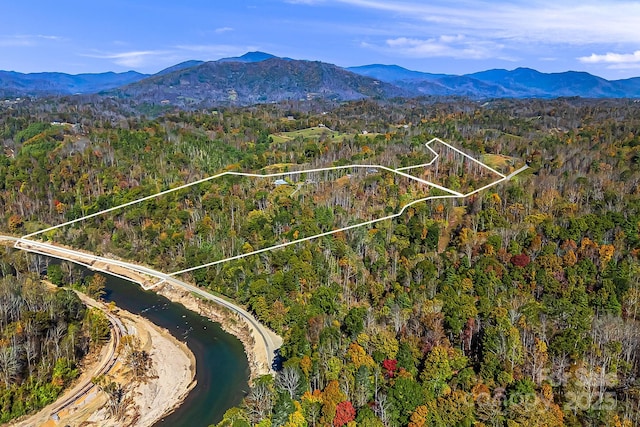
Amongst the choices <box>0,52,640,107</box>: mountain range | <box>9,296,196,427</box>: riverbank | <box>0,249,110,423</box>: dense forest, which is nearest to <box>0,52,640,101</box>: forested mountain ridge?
<box>0,52,640,107</box>: mountain range

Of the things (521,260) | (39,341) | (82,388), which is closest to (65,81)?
(39,341)

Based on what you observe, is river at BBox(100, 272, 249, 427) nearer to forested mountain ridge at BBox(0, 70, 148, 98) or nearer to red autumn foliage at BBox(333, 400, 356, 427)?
red autumn foliage at BBox(333, 400, 356, 427)

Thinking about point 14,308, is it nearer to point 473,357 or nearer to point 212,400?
point 212,400

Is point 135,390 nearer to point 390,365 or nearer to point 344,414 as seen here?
point 344,414

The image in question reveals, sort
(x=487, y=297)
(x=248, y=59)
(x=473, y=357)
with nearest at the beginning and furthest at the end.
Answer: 1. (x=473, y=357)
2. (x=487, y=297)
3. (x=248, y=59)

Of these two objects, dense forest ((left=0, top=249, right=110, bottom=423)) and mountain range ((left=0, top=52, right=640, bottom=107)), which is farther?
mountain range ((left=0, top=52, right=640, bottom=107))

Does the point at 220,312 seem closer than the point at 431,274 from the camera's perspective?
No

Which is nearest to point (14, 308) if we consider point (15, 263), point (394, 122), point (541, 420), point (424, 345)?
point (15, 263)

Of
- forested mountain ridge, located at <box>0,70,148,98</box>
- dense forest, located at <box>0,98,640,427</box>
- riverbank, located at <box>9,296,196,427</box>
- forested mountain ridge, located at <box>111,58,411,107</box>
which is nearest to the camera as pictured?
dense forest, located at <box>0,98,640,427</box>
